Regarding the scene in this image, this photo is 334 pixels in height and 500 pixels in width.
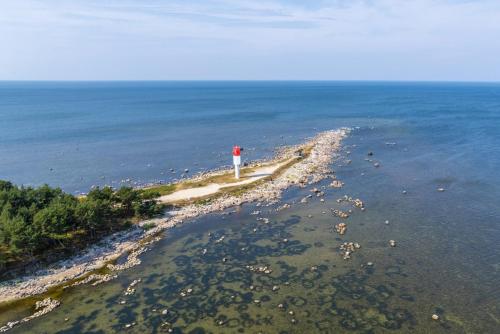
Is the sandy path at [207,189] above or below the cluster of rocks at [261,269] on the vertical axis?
above

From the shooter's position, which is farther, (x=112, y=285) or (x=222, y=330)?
(x=112, y=285)

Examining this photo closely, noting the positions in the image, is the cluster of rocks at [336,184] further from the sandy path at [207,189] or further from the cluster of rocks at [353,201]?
the sandy path at [207,189]

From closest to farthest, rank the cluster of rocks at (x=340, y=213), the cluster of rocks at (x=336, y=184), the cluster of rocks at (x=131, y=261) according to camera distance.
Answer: the cluster of rocks at (x=131, y=261) < the cluster of rocks at (x=340, y=213) < the cluster of rocks at (x=336, y=184)

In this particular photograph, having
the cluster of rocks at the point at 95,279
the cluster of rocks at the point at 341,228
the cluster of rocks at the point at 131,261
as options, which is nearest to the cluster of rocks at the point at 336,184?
the cluster of rocks at the point at 341,228

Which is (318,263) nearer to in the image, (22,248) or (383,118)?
(22,248)

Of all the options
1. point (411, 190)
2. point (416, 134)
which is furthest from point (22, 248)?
point (416, 134)

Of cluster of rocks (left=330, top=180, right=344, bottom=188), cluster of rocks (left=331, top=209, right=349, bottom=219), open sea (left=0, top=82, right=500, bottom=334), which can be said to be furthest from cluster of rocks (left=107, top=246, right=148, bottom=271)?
cluster of rocks (left=330, top=180, right=344, bottom=188)

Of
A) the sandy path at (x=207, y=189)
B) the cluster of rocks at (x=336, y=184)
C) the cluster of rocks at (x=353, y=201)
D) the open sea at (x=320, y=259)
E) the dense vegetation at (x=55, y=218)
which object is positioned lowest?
the open sea at (x=320, y=259)
